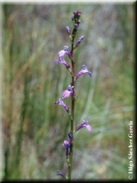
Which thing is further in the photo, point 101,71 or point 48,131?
point 101,71

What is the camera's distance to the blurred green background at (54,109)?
255 cm

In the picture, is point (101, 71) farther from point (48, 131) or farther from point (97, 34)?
point (48, 131)

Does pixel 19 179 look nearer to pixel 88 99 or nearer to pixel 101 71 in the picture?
pixel 88 99

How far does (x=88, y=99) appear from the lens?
3.16 metres

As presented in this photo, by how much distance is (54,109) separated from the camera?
273cm

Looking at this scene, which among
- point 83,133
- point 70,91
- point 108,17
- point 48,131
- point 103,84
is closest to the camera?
point 70,91

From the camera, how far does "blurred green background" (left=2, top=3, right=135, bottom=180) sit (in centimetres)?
255

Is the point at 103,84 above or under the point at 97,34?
under

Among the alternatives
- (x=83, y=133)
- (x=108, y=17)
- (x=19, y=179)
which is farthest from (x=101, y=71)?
(x=19, y=179)

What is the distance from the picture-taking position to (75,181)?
2.81m

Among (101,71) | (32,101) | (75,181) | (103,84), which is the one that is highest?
(101,71)

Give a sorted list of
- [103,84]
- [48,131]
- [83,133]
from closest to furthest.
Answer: [48,131] → [83,133] → [103,84]

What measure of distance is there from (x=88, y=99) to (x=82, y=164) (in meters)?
0.89

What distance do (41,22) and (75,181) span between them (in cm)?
323
